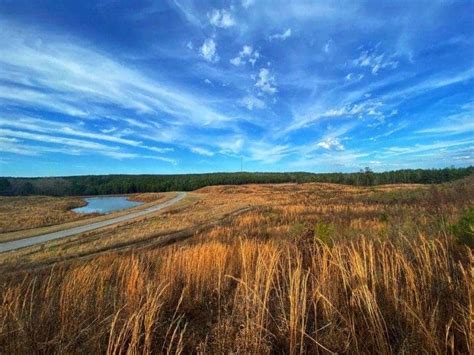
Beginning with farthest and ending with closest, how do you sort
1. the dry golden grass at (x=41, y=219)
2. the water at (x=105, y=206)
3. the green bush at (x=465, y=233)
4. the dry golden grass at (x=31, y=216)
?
the water at (x=105, y=206) < the dry golden grass at (x=31, y=216) < the dry golden grass at (x=41, y=219) < the green bush at (x=465, y=233)

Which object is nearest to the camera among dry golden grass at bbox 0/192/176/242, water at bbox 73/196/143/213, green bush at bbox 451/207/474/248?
green bush at bbox 451/207/474/248

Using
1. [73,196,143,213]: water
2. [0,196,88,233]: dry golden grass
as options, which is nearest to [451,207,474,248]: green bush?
[0,196,88,233]: dry golden grass

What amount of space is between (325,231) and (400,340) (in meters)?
4.75


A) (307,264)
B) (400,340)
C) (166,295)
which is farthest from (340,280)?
(166,295)

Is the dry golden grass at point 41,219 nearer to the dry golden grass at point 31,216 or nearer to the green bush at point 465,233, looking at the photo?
the dry golden grass at point 31,216

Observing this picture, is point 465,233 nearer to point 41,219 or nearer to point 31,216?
point 41,219

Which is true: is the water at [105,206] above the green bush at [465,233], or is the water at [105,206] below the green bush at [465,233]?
below

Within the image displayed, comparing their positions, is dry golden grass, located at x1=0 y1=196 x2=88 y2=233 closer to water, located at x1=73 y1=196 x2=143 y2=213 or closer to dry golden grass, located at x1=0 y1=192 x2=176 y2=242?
dry golden grass, located at x1=0 y1=192 x2=176 y2=242

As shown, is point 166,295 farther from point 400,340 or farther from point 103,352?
point 400,340


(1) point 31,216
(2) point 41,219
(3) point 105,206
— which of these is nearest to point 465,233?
(2) point 41,219

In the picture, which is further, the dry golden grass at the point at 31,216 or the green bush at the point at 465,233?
the dry golden grass at the point at 31,216

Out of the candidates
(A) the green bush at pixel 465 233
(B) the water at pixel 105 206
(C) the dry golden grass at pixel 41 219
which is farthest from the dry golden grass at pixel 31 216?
(A) the green bush at pixel 465 233

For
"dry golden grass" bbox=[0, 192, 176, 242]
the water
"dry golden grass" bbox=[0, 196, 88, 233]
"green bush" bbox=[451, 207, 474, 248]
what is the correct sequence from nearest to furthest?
"green bush" bbox=[451, 207, 474, 248] < "dry golden grass" bbox=[0, 192, 176, 242] < "dry golden grass" bbox=[0, 196, 88, 233] < the water

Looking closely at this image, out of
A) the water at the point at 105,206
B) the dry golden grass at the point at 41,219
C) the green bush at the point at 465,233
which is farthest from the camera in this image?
the water at the point at 105,206
